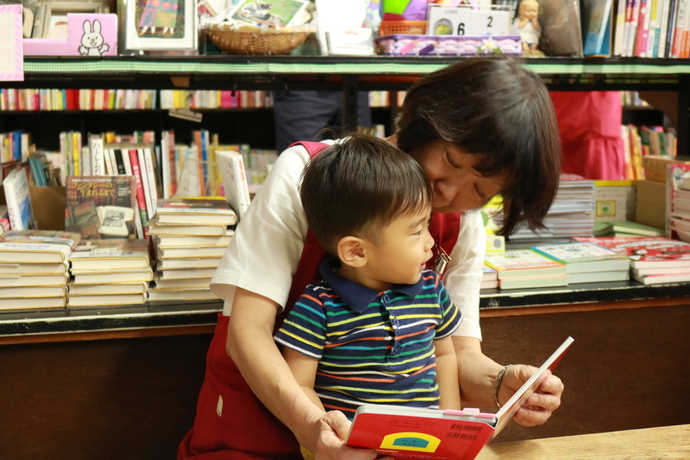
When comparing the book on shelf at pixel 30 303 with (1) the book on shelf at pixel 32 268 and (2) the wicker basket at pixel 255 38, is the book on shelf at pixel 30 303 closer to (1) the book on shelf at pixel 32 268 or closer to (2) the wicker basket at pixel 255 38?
(1) the book on shelf at pixel 32 268

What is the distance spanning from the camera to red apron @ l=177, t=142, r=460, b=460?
47.5 inches

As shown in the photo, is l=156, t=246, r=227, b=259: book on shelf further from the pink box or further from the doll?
the doll

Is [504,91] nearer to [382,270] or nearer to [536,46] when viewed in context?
[382,270]

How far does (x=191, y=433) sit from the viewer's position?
4.50 ft

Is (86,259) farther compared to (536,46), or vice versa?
(536,46)

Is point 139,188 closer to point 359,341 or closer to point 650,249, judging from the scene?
point 359,341

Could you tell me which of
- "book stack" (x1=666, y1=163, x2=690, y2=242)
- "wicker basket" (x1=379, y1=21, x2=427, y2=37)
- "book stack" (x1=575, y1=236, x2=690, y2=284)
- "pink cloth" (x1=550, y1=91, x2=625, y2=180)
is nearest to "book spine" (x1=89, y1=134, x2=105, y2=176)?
"wicker basket" (x1=379, y1=21, x2=427, y2=37)

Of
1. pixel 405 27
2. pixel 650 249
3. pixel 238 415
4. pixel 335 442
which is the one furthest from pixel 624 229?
pixel 335 442

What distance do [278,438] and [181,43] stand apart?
1.16 meters

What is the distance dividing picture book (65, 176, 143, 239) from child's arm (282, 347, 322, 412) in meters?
1.03

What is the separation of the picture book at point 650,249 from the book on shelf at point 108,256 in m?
1.41

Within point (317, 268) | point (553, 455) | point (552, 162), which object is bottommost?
point (553, 455)

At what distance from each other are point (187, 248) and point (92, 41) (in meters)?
0.61

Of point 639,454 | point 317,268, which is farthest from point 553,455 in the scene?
point 317,268
